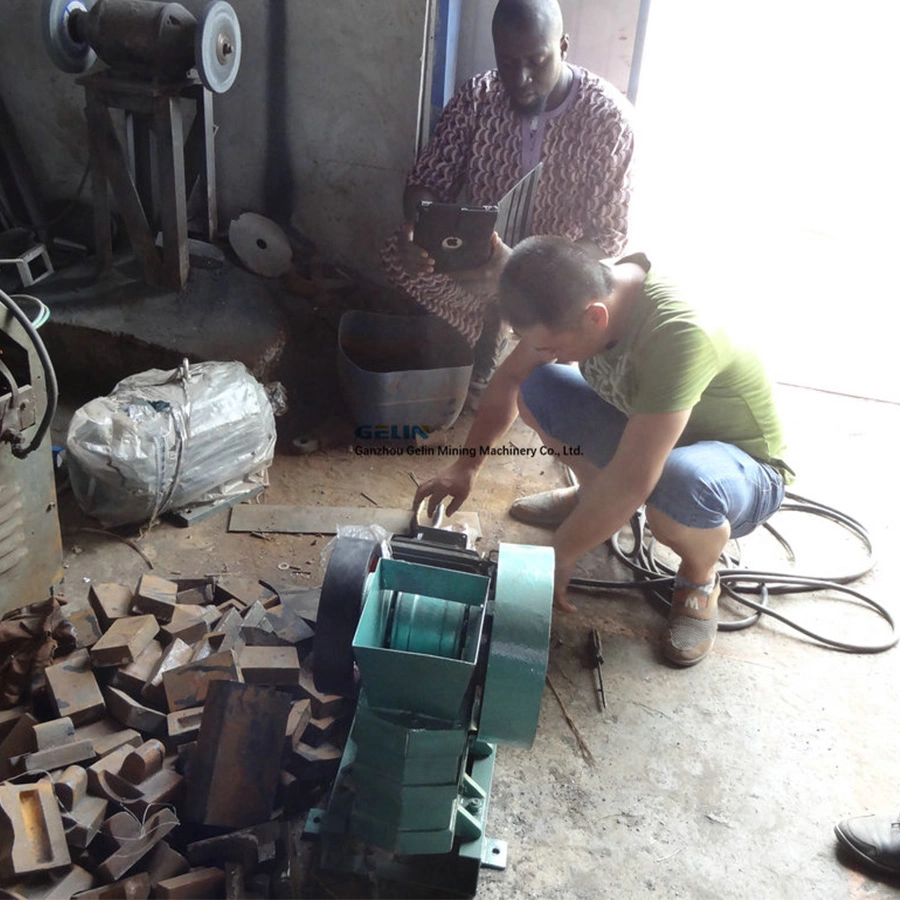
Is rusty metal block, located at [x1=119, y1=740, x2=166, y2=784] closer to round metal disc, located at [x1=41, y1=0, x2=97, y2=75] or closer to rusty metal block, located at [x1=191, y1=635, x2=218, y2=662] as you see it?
rusty metal block, located at [x1=191, y1=635, x2=218, y2=662]

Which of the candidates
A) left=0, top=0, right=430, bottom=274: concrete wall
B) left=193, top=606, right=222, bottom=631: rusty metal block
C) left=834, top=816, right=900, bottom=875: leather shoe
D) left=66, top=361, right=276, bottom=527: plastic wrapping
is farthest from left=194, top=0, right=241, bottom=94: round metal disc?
left=834, top=816, right=900, bottom=875: leather shoe

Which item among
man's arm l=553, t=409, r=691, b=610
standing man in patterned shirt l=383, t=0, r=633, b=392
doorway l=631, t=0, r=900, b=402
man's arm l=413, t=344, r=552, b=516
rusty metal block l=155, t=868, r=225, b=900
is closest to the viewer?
rusty metal block l=155, t=868, r=225, b=900

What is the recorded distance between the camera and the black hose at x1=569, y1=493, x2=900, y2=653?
258 cm

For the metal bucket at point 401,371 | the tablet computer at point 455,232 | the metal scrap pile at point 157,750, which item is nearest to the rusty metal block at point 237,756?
the metal scrap pile at point 157,750

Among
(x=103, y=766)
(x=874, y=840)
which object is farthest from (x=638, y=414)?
(x=103, y=766)

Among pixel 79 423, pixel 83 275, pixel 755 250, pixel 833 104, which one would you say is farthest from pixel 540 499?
pixel 833 104

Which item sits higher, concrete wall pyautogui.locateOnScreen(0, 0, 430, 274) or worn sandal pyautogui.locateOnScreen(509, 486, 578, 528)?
concrete wall pyautogui.locateOnScreen(0, 0, 430, 274)

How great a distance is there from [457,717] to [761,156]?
575 centimetres

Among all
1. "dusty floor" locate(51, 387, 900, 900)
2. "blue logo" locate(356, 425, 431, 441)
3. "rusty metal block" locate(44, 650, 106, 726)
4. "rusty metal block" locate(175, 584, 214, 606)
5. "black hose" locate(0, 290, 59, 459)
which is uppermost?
"black hose" locate(0, 290, 59, 459)

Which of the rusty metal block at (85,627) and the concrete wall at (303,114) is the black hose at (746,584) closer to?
the rusty metal block at (85,627)

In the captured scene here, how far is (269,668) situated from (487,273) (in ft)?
5.61

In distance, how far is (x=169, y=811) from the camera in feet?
5.79

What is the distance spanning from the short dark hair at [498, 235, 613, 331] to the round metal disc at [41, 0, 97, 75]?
229 centimetres

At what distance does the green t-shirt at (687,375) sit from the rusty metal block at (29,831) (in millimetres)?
1571
